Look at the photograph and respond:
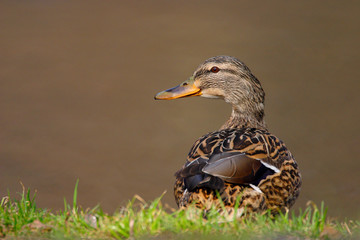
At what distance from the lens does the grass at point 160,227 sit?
375 centimetres

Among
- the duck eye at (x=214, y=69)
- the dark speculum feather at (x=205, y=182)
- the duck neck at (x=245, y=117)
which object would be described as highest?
the duck eye at (x=214, y=69)

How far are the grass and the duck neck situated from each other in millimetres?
2434

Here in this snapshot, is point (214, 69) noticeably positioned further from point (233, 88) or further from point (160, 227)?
point (160, 227)

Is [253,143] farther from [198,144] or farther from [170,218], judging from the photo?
[170,218]

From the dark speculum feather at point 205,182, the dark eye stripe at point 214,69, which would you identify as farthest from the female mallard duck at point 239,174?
the dark eye stripe at point 214,69

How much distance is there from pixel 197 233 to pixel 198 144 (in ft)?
5.59

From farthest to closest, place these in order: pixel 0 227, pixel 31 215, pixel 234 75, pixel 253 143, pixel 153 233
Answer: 1. pixel 234 75
2. pixel 253 143
3. pixel 31 215
4. pixel 0 227
5. pixel 153 233

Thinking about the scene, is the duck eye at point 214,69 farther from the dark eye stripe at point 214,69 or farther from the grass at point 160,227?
the grass at point 160,227

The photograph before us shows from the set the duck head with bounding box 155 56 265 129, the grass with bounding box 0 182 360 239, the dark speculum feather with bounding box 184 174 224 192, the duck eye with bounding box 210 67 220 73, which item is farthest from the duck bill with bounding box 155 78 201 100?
the grass with bounding box 0 182 360 239

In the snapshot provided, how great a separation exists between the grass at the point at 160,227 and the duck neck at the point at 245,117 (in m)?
2.43

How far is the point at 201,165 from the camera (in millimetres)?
4645

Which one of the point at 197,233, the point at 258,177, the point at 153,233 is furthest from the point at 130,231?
the point at 258,177

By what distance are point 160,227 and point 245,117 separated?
309 centimetres

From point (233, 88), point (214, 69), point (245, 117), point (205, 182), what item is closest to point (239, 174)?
point (205, 182)
